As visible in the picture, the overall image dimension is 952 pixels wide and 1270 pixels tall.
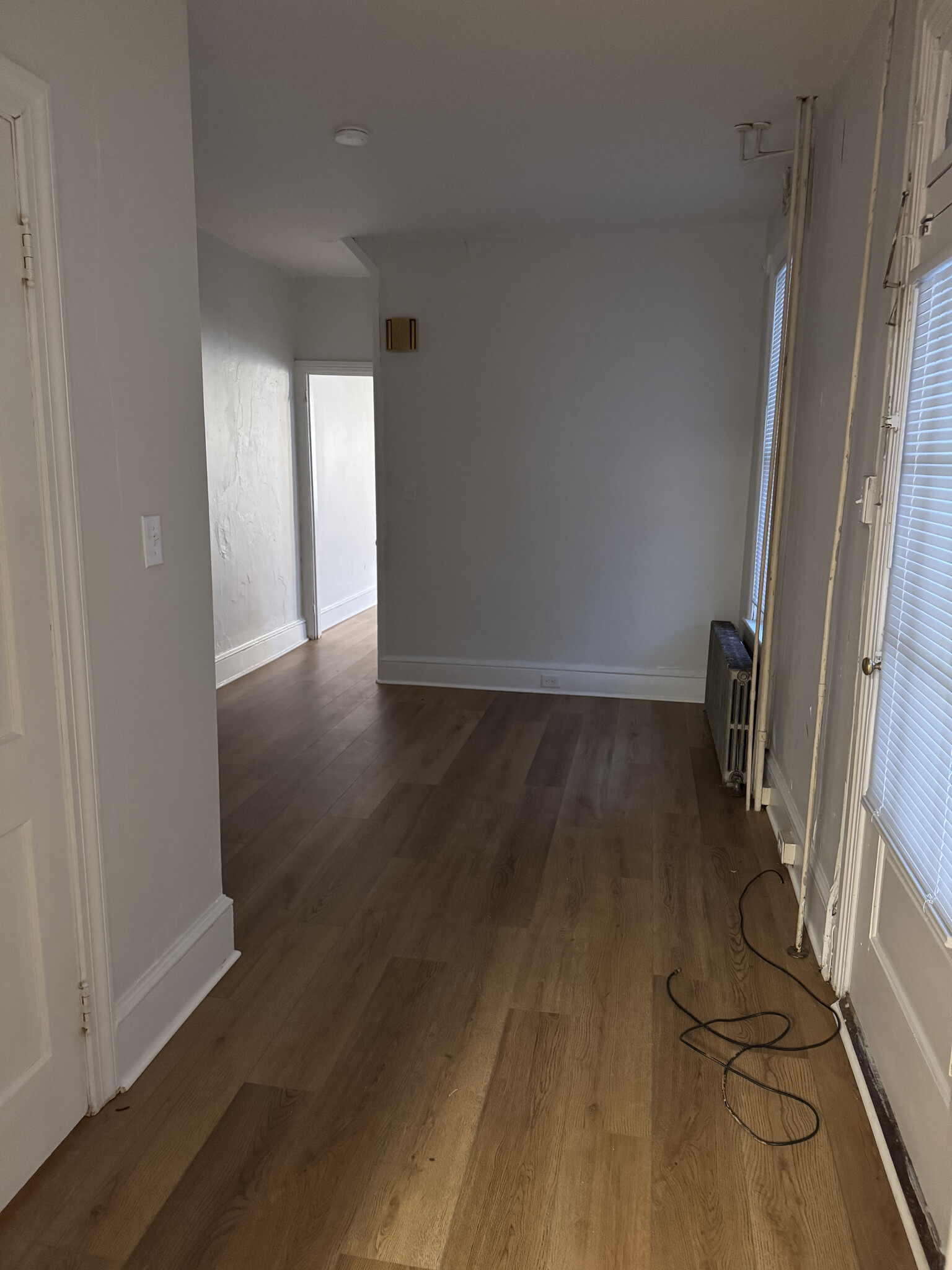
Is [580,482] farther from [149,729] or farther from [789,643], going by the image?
[149,729]

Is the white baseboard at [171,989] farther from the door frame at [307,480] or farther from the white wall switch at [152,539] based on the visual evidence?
the door frame at [307,480]

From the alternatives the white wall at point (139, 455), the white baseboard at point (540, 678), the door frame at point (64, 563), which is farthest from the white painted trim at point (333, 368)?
the door frame at point (64, 563)

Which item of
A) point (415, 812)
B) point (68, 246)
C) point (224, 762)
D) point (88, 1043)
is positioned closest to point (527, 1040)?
point (88, 1043)

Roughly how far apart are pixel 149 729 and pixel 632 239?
13.1 feet

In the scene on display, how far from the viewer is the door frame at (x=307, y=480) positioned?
245 inches

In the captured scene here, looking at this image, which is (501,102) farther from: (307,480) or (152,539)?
(307,480)

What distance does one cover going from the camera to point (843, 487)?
94.7 inches

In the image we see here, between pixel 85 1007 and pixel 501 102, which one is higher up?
pixel 501 102

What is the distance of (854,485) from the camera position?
2.39 m

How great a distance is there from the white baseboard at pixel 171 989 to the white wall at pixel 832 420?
1738 millimetres

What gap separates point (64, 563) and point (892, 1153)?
2026 mm

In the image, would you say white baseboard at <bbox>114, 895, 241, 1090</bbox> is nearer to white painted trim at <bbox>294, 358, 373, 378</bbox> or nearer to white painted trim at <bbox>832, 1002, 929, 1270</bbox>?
white painted trim at <bbox>832, 1002, 929, 1270</bbox>

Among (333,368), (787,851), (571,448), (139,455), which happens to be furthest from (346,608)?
(139,455)

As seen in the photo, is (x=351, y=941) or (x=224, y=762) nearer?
(x=351, y=941)
